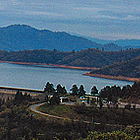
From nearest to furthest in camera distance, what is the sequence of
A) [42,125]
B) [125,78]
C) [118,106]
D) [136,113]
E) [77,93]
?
[42,125] < [136,113] < [118,106] < [77,93] < [125,78]

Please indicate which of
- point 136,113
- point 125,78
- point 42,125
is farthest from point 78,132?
point 125,78

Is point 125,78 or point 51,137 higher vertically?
point 125,78

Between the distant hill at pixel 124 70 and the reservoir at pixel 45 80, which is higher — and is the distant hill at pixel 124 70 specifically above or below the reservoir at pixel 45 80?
above

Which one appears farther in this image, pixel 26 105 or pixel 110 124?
pixel 26 105

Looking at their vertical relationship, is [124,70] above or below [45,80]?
above

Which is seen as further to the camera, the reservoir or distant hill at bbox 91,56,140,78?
distant hill at bbox 91,56,140,78

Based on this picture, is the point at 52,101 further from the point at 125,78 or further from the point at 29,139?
the point at 125,78

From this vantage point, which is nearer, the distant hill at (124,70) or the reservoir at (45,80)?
the reservoir at (45,80)

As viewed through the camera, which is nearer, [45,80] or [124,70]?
[45,80]
